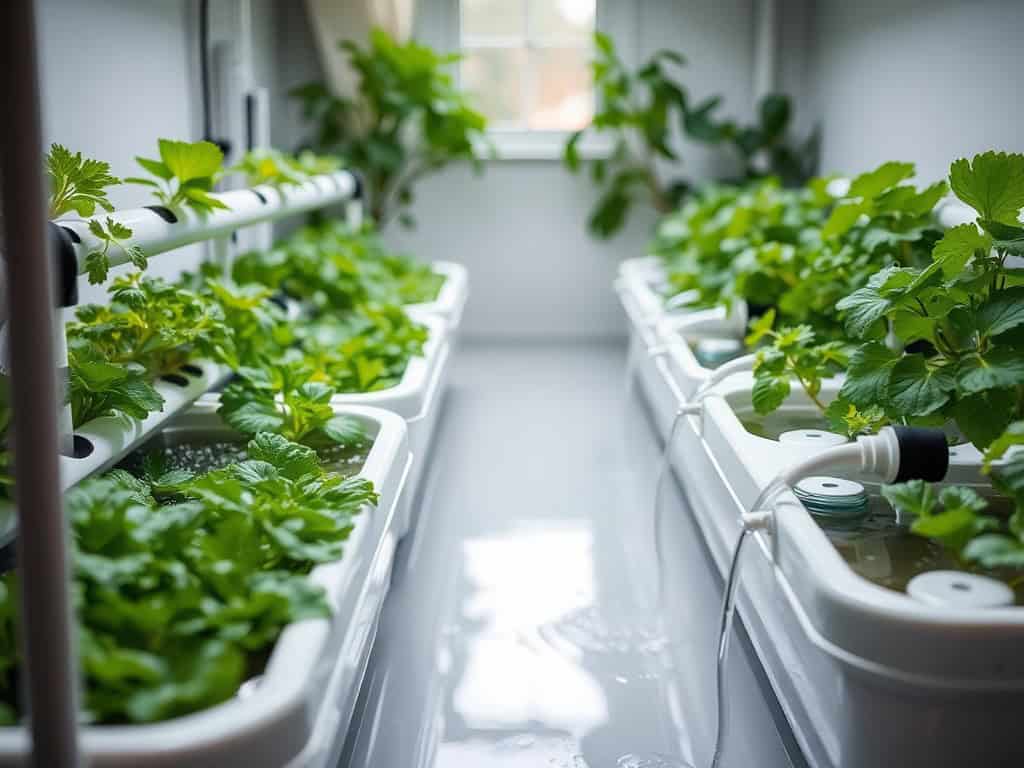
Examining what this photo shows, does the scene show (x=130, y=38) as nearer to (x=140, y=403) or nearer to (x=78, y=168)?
(x=78, y=168)

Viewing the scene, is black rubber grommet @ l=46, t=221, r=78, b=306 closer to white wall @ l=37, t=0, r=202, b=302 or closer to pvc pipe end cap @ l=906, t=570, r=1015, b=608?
white wall @ l=37, t=0, r=202, b=302

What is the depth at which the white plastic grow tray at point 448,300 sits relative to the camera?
121 inches

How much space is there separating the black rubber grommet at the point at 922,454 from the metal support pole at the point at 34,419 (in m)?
1.01

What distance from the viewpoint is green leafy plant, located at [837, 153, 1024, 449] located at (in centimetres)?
139

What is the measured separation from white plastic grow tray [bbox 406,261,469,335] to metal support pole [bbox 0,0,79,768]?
2.14 meters

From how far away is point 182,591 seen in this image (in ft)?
3.27

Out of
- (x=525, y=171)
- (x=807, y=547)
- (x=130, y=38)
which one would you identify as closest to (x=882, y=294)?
(x=807, y=547)

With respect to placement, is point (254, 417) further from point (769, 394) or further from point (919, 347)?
point (919, 347)

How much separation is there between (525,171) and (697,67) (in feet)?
3.11

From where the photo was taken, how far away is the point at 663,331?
2.73m

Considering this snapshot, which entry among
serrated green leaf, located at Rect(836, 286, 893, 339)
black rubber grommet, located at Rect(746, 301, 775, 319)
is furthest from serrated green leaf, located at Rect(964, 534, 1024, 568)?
black rubber grommet, located at Rect(746, 301, 775, 319)

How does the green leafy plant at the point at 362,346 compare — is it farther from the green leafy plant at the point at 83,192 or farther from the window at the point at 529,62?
the window at the point at 529,62

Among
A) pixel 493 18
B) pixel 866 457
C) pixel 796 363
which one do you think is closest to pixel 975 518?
pixel 866 457

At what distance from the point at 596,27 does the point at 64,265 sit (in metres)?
3.95
